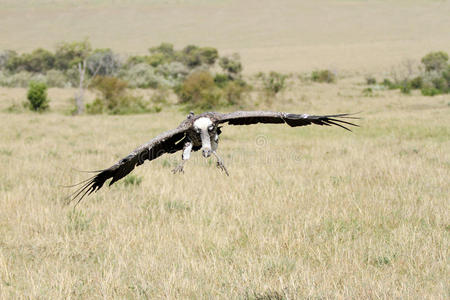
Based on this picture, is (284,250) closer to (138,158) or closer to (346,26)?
(138,158)

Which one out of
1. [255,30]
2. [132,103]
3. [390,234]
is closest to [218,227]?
[390,234]

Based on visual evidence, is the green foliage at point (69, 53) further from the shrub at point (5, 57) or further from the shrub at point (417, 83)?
the shrub at point (417, 83)

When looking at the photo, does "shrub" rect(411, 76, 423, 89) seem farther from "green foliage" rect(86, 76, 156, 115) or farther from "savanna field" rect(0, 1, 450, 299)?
"savanna field" rect(0, 1, 450, 299)

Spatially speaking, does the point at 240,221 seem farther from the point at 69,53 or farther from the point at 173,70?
the point at 69,53

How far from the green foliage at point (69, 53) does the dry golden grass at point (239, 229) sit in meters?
67.9

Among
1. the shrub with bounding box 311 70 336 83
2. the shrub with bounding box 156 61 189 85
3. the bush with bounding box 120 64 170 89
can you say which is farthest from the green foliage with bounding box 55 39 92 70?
the shrub with bounding box 311 70 336 83

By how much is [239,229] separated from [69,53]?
260 feet

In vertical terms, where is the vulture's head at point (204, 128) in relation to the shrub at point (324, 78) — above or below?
below

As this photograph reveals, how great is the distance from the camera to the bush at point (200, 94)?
30.5 meters

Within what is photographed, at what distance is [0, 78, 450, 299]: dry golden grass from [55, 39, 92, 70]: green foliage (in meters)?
67.9

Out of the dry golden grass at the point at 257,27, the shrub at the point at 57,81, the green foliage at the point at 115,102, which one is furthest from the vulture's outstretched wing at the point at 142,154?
the dry golden grass at the point at 257,27

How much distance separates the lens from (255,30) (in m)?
138

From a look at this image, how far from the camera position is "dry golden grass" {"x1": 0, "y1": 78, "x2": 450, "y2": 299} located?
508cm

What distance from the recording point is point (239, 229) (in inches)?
272
